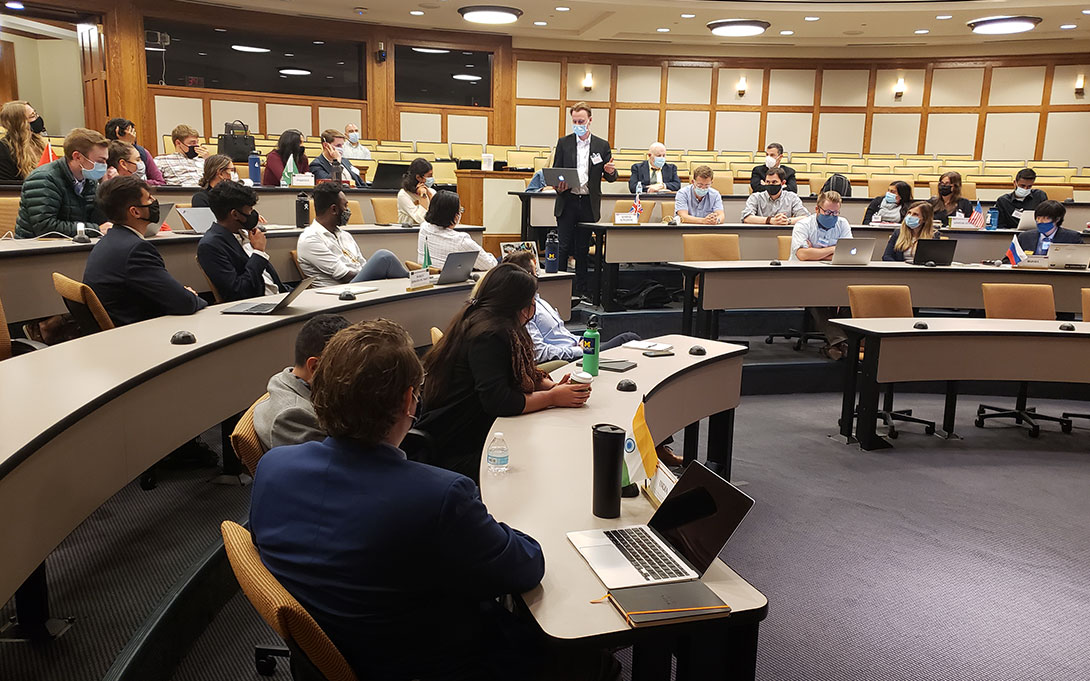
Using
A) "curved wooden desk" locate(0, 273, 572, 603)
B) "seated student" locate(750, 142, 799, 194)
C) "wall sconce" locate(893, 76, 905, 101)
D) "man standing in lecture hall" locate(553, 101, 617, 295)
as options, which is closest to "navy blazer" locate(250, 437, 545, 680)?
"curved wooden desk" locate(0, 273, 572, 603)

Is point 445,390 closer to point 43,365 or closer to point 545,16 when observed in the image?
point 43,365

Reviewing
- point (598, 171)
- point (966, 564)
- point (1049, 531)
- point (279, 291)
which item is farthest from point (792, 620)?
point (598, 171)

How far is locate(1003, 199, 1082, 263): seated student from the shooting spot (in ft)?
21.0

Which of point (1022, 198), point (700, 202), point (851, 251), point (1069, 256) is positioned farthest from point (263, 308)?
point (1022, 198)

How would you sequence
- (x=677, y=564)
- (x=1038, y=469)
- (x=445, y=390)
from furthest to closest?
(x=1038, y=469)
(x=445, y=390)
(x=677, y=564)

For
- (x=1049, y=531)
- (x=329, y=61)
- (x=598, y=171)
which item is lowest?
(x=1049, y=531)

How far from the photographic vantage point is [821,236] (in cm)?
630

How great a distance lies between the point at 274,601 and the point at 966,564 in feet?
9.15

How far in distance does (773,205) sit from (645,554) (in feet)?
20.6

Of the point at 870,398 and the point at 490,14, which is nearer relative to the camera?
the point at 870,398

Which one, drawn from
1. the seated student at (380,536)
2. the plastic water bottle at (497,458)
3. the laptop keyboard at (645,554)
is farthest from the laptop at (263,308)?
the laptop keyboard at (645,554)

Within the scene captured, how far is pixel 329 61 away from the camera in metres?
13.8

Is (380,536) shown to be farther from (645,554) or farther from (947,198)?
(947,198)

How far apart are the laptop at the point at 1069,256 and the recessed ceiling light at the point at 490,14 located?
8.14 metres
